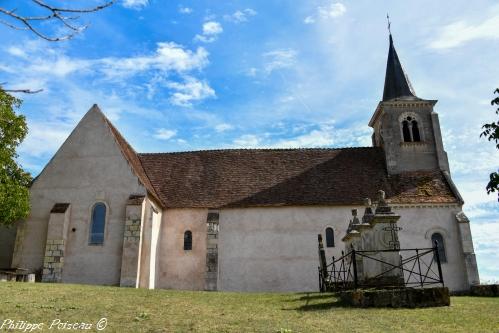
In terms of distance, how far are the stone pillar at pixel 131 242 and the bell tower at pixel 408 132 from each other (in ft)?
47.4

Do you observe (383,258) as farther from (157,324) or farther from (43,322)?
(43,322)

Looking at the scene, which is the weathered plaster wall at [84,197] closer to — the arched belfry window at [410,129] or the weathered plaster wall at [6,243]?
the weathered plaster wall at [6,243]

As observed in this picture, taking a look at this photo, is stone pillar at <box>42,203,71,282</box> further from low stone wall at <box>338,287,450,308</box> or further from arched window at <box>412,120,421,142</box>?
arched window at <box>412,120,421,142</box>

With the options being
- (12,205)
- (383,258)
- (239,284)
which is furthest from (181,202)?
(383,258)

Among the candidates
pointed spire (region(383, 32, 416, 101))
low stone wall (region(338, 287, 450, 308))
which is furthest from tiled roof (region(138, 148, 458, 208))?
low stone wall (region(338, 287, 450, 308))

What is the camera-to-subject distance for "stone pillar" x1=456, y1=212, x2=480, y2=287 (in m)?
20.6

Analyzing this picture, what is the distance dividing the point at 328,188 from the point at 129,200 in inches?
413

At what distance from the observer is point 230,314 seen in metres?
9.43

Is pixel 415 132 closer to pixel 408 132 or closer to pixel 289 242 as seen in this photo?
pixel 408 132

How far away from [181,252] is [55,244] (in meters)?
6.00

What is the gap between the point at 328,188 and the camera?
23.3 meters

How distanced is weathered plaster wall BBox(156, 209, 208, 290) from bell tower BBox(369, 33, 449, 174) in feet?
38.1

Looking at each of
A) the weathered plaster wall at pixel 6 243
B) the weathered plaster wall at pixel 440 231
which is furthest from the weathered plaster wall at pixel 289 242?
the weathered plaster wall at pixel 6 243

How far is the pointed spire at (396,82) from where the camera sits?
92.6 feet
